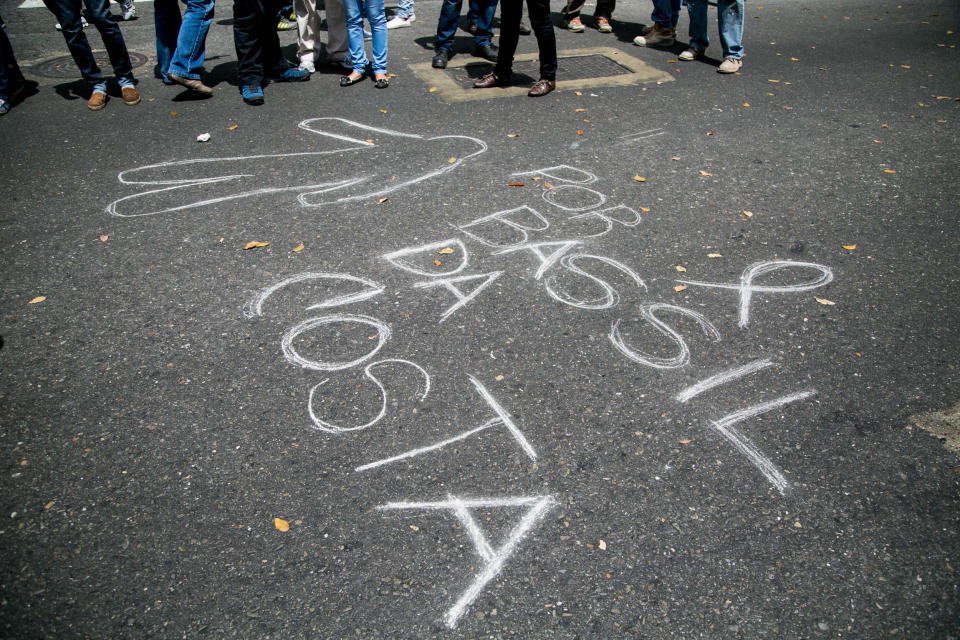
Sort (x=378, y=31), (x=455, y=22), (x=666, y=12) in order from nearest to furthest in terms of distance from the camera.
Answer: (x=378, y=31)
(x=455, y=22)
(x=666, y=12)

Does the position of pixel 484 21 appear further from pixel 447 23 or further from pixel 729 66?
pixel 729 66

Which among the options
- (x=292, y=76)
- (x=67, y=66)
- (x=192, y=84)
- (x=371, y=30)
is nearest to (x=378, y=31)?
(x=371, y=30)

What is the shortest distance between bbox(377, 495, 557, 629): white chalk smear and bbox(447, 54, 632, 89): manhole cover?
15.0 feet

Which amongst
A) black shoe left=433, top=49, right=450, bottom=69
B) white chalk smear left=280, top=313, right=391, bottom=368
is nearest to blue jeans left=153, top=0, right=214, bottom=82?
black shoe left=433, top=49, right=450, bottom=69

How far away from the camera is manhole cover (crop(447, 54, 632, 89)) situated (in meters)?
5.84

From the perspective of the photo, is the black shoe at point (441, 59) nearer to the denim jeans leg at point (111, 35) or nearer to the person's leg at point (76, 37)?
the denim jeans leg at point (111, 35)

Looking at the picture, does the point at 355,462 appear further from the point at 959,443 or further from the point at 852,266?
the point at 852,266

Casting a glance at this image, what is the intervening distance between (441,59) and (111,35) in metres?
2.97

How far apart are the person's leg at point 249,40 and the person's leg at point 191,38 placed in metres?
0.24

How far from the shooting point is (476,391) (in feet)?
7.89

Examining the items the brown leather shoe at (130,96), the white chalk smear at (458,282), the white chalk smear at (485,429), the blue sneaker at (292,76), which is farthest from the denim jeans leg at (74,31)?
the white chalk smear at (485,429)

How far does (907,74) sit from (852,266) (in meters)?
4.44

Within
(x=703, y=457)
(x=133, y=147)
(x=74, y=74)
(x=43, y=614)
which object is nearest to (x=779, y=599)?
(x=703, y=457)

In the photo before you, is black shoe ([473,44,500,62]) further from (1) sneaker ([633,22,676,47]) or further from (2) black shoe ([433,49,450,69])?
(1) sneaker ([633,22,676,47])
